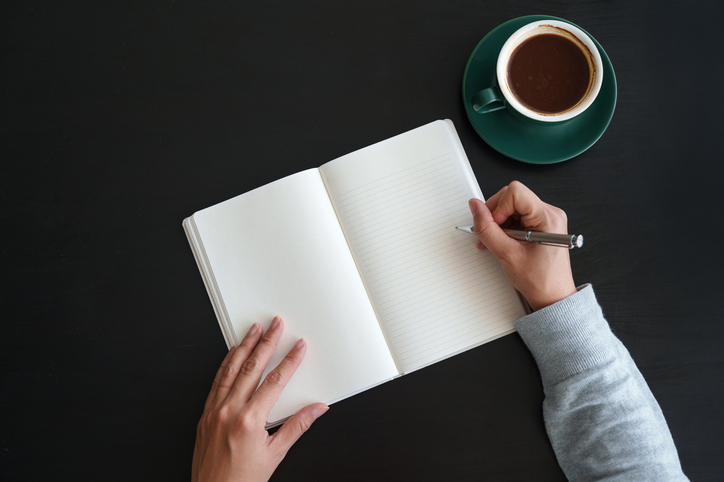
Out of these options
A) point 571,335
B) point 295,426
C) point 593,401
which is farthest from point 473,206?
point 295,426

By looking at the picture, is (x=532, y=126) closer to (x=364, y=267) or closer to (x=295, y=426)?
(x=364, y=267)

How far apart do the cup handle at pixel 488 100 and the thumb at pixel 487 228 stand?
0.16 m

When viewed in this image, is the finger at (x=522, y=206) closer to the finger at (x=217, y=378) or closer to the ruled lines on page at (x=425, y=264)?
the ruled lines on page at (x=425, y=264)

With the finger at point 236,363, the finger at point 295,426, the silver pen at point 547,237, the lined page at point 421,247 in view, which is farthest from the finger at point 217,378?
the silver pen at point 547,237

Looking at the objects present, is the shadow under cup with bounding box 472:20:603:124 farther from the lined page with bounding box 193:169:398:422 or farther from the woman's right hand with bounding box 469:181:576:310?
the lined page with bounding box 193:169:398:422

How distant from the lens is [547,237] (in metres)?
0.73

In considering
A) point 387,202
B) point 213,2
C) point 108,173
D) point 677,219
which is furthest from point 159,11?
point 677,219

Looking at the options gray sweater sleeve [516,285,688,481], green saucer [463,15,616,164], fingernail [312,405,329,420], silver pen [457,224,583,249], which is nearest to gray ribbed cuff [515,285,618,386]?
gray sweater sleeve [516,285,688,481]

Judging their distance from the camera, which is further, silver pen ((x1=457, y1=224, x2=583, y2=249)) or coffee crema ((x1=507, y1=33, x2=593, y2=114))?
coffee crema ((x1=507, y1=33, x2=593, y2=114))

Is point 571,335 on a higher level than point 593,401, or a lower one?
higher

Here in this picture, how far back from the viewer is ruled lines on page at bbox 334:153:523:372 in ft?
2.81

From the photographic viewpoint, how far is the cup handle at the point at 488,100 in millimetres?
790

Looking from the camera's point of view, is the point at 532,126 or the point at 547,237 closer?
the point at 547,237

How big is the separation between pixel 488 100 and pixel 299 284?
45cm
